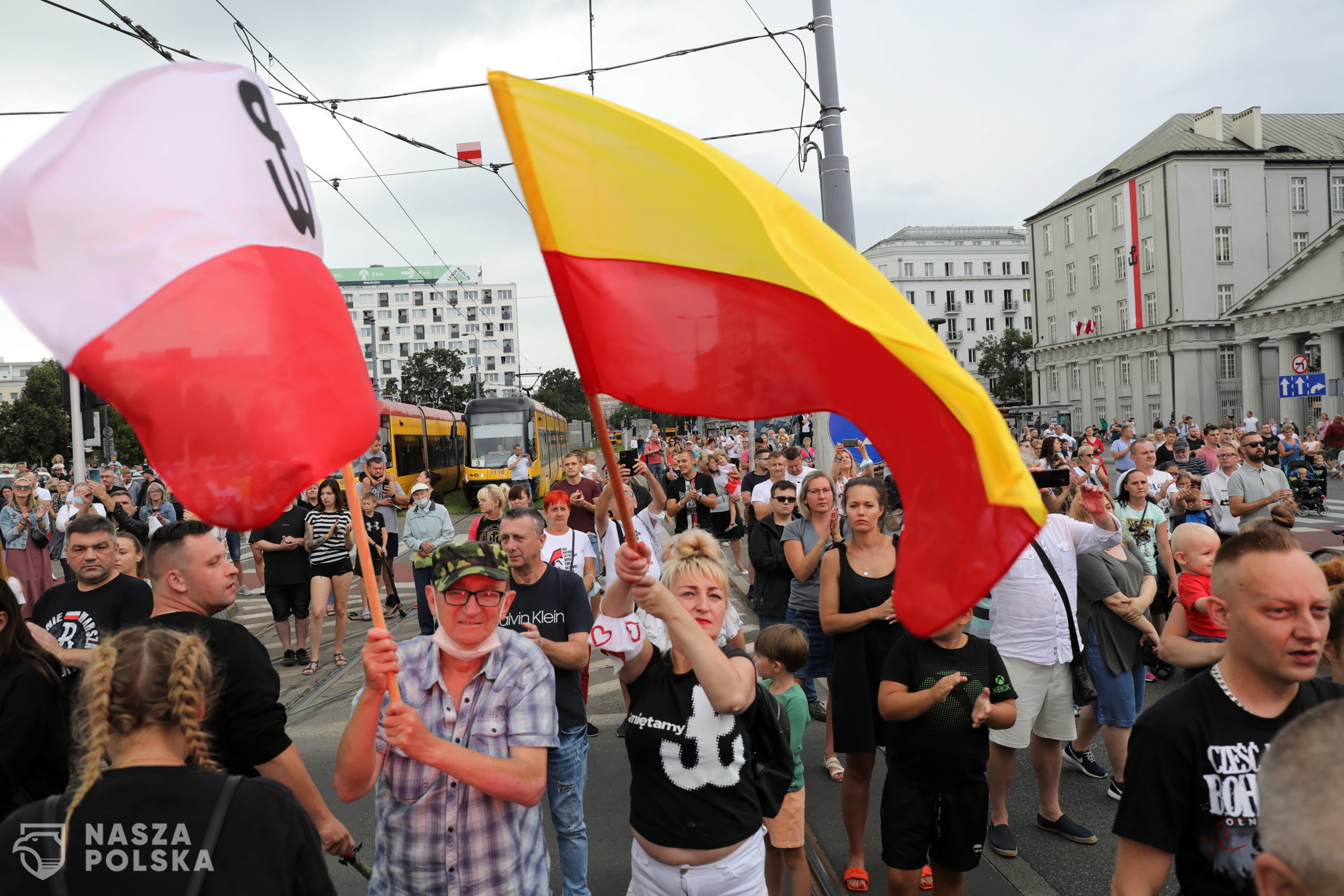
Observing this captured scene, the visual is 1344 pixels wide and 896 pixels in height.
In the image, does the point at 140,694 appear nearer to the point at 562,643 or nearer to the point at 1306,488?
the point at 562,643

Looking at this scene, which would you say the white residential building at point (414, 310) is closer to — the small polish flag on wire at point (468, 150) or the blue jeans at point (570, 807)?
the small polish flag on wire at point (468, 150)

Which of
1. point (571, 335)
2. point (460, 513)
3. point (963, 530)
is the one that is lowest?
point (460, 513)

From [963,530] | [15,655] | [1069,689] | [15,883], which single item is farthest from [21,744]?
[1069,689]

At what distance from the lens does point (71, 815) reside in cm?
190

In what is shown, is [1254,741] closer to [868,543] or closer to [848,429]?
[868,543]

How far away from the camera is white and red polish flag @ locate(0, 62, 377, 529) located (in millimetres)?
2389

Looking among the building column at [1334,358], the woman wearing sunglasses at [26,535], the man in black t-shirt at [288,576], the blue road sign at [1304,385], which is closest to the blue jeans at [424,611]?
the man in black t-shirt at [288,576]

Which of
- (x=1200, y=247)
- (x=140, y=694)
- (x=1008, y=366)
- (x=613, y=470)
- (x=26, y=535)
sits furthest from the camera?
(x=1008, y=366)

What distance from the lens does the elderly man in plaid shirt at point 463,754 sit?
8.59 feet

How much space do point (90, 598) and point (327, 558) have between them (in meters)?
4.97

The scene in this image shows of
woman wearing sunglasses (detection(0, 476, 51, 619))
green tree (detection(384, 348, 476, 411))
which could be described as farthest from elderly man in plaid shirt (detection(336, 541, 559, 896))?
green tree (detection(384, 348, 476, 411))

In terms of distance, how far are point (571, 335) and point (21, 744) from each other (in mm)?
2117

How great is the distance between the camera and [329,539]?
29.8 feet

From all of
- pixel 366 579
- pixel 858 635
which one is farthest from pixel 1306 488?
pixel 366 579
